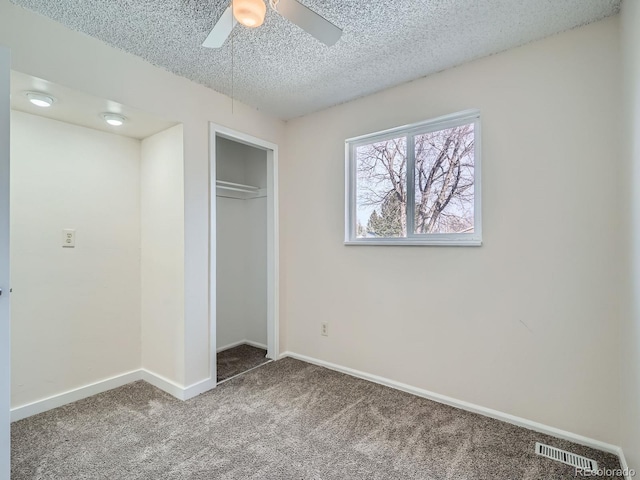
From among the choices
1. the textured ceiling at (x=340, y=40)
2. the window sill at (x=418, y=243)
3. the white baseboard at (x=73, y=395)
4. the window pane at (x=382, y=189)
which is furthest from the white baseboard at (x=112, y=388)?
the textured ceiling at (x=340, y=40)

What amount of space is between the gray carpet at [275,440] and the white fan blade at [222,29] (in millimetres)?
2125

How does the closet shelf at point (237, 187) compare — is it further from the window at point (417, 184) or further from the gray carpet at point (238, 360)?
the gray carpet at point (238, 360)

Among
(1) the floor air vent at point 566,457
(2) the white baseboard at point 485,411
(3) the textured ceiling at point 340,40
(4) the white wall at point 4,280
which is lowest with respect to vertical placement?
(1) the floor air vent at point 566,457

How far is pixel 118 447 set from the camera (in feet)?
5.91

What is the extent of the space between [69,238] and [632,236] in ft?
11.2

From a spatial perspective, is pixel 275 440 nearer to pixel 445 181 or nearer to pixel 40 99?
pixel 445 181

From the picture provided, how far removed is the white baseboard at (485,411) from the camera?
69.5 inches

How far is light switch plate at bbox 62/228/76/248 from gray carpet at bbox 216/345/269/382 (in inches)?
61.4

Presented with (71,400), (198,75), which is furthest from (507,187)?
(71,400)

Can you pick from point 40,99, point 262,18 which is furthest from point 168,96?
point 262,18

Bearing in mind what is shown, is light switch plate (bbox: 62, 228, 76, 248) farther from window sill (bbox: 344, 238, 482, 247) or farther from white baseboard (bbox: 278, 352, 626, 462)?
white baseboard (bbox: 278, 352, 626, 462)

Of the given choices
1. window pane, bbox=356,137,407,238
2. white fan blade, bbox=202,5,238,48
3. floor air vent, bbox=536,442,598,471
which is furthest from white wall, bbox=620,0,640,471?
white fan blade, bbox=202,5,238,48

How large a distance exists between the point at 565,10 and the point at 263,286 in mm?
3256

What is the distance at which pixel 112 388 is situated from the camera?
253 cm
